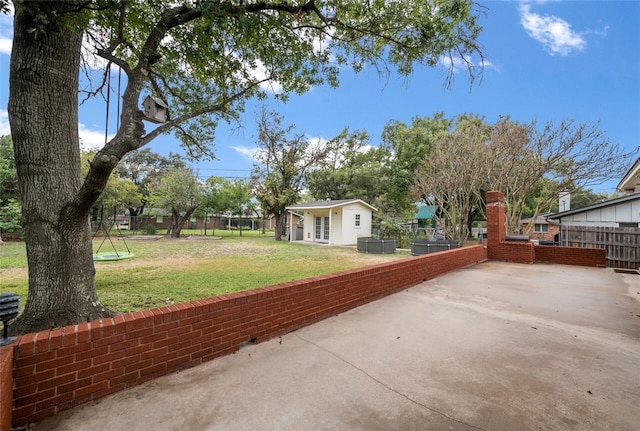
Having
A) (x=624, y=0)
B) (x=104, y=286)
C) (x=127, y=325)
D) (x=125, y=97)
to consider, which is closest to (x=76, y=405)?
(x=127, y=325)

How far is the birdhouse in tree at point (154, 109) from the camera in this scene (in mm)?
3896

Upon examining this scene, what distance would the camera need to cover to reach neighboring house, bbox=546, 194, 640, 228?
10391 millimetres

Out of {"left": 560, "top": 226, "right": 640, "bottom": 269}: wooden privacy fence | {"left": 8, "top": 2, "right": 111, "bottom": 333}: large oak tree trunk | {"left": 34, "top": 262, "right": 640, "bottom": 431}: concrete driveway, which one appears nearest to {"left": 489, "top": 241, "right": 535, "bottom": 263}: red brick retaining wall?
{"left": 560, "top": 226, "right": 640, "bottom": 269}: wooden privacy fence

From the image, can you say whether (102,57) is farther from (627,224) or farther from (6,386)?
(627,224)

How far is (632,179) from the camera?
10.5 m

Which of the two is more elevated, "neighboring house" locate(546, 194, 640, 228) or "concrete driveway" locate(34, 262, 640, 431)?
"neighboring house" locate(546, 194, 640, 228)

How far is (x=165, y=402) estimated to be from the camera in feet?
6.93

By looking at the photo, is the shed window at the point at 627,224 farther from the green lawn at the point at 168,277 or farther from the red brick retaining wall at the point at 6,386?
the red brick retaining wall at the point at 6,386

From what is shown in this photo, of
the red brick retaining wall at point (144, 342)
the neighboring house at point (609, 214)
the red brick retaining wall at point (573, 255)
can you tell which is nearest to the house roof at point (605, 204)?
the neighboring house at point (609, 214)

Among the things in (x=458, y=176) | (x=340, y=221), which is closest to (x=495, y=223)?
(x=458, y=176)

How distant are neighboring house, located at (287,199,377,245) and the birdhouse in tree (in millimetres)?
14173

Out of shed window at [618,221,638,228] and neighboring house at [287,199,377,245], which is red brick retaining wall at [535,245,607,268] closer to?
shed window at [618,221,638,228]

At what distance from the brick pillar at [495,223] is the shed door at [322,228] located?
11.3m

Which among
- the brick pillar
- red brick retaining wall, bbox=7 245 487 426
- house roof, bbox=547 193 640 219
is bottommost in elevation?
red brick retaining wall, bbox=7 245 487 426
